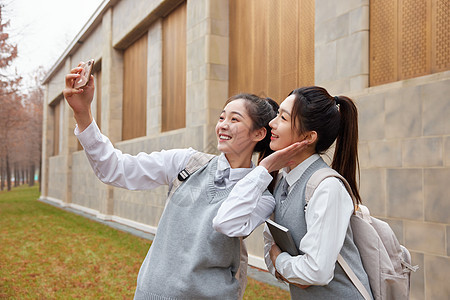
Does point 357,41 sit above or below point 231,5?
below

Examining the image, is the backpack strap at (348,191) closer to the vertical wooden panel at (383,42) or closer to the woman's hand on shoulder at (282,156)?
the woman's hand on shoulder at (282,156)

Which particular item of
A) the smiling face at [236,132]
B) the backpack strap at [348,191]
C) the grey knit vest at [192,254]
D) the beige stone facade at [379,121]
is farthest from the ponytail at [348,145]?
the beige stone facade at [379,121]

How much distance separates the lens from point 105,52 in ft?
47.9

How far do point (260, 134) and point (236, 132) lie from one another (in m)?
0.17

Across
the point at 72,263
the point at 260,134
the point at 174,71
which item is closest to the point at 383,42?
the point at 260,134

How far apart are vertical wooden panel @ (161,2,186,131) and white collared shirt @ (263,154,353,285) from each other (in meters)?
8.30

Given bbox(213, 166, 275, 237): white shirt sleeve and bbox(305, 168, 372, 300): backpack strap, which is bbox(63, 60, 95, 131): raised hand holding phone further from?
bbox(305, 168, 372, 300): backpack strap

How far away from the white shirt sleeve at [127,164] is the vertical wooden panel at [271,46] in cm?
420

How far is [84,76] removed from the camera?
7.04 feet

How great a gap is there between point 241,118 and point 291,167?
40cm

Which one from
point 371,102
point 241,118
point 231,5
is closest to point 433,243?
point 371,102

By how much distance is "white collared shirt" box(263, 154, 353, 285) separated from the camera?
182 centimetres

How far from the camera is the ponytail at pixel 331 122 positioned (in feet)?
7.02

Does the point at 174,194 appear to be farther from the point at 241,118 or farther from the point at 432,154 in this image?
the point at 432,154
